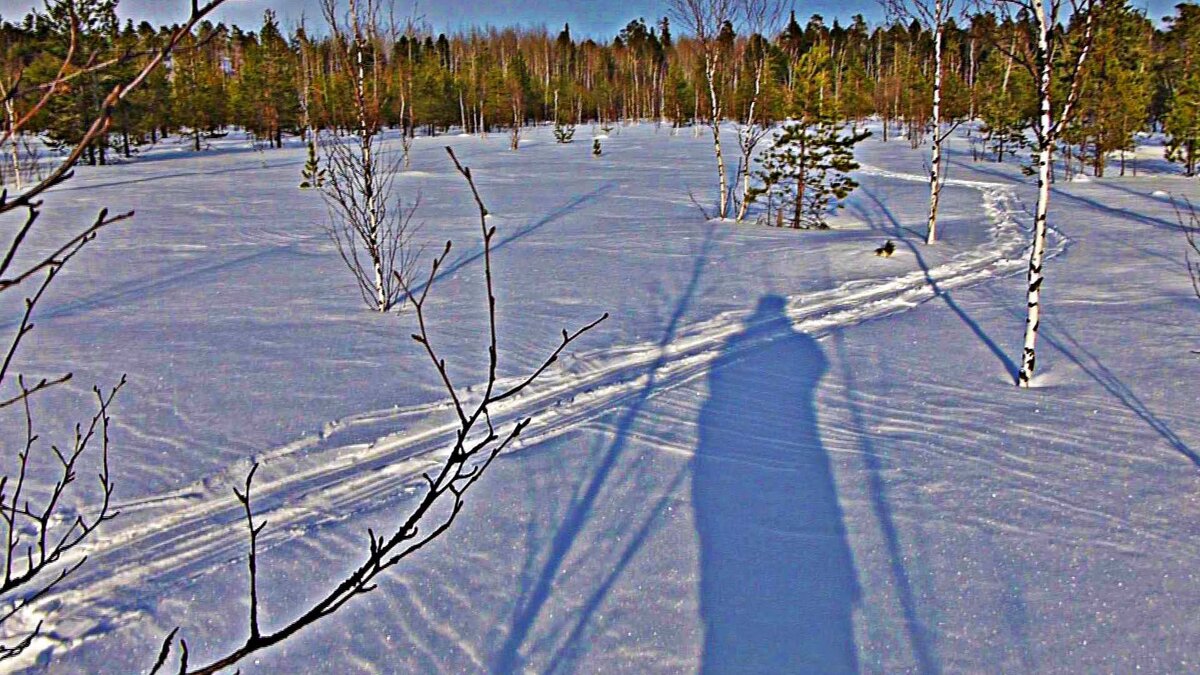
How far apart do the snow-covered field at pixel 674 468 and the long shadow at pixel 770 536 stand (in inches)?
0.7

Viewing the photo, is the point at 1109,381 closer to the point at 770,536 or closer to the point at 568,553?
the point at 770,536

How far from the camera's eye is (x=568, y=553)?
4066 mm

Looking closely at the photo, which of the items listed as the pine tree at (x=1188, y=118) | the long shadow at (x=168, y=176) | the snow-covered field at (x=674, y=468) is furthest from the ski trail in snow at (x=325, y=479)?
the pine tree at (x=1188, y=118)

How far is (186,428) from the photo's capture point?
5523mm

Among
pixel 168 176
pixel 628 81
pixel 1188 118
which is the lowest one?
pixel 168 176

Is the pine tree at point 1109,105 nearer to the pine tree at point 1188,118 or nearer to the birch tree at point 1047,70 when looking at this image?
the pine tree at point 1188,118

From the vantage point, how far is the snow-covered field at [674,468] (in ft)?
11.3

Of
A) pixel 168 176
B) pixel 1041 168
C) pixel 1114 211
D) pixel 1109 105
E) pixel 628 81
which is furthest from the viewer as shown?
pixel 628 81

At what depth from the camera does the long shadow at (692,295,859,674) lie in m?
3.39

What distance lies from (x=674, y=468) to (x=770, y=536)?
969mm

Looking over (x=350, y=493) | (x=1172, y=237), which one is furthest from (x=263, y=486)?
→ (x=1172, y=237)

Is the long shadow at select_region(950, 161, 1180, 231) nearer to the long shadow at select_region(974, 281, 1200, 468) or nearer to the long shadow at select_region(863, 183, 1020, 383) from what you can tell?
the long shadow at select_region(863, 183, 1020, 383)

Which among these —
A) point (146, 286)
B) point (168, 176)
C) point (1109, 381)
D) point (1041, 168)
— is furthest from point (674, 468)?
point (168, 176)

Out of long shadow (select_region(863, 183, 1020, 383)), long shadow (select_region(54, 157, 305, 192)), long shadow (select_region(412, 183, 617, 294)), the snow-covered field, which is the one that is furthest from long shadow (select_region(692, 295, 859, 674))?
long shadow (select_region(54, 157, 305, 192))
